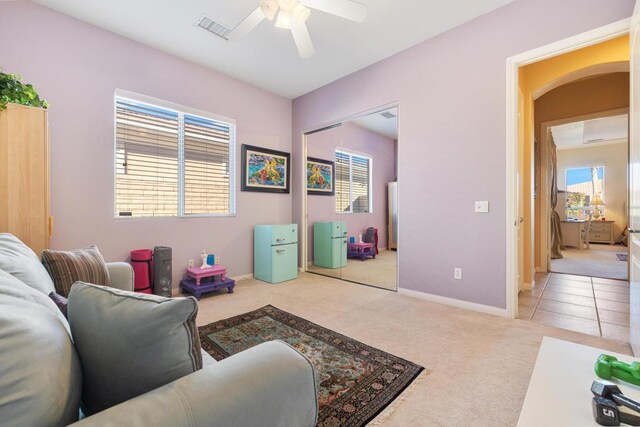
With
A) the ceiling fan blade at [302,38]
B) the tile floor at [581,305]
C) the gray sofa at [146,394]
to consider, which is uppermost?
the ceiling fan blade at [302,38]

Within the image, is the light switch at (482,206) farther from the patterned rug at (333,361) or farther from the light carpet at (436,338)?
the patterned rug at (333,361)

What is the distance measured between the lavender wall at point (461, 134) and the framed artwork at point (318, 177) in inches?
52.0

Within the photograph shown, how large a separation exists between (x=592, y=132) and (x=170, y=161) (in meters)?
8.86

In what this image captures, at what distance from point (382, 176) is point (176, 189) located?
9.29 ft

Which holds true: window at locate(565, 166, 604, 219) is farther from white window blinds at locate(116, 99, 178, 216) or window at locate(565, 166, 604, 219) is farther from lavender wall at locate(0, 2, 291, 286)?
white window blinds at locate(116, 99, 178, 216)

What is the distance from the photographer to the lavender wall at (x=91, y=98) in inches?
99.2

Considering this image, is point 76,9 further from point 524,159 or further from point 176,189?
point 524,159

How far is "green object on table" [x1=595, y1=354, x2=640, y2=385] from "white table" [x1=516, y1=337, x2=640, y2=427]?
2cm

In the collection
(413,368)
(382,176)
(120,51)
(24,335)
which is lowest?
(413,368)

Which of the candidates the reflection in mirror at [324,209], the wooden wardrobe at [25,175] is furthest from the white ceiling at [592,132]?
the wooden wardrobe at [25,175]

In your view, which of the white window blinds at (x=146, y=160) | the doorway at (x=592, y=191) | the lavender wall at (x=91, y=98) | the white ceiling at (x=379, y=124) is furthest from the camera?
the doorway at (x=592, y=191)

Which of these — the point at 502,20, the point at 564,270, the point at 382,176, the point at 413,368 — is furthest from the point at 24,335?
the point at 564,270

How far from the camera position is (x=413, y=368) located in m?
1.76

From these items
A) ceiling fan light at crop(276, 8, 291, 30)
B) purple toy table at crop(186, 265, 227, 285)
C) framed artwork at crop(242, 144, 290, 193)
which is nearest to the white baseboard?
purple toy table at crop(186, 265, 227, 285)
